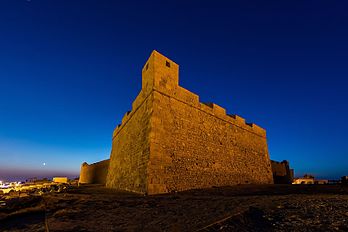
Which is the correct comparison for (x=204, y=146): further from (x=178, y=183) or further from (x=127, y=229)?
(x=127, y=229)

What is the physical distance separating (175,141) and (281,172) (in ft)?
56.6

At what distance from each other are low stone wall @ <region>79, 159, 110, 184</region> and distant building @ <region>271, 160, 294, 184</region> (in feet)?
57.8

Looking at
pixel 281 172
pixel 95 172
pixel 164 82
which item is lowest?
pixel 95 172

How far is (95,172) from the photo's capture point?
23703 mm

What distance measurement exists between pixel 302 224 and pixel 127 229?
9.17ft

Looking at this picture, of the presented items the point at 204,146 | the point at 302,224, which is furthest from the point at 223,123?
the point at 302,224

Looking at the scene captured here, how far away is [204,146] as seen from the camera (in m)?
10.9

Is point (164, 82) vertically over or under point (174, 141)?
over

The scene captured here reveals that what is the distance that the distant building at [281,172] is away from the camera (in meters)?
20.5

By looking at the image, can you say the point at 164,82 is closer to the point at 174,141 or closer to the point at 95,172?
the point at 174,141

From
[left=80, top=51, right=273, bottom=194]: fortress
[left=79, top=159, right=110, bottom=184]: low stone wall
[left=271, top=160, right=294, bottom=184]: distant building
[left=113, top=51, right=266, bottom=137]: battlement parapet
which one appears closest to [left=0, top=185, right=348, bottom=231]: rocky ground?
[left=80, top=51, right=273, bottom=194]: fortress

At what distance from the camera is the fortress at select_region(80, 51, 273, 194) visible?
27.8 feet

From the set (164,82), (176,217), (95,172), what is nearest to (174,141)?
(164,82)

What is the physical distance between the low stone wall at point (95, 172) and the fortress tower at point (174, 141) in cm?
1163
